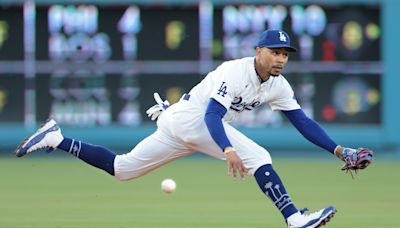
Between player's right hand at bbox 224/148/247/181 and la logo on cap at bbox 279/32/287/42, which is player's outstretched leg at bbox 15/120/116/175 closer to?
player's right hand at bbox 224/148/247/181

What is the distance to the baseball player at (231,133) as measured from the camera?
7352 mm

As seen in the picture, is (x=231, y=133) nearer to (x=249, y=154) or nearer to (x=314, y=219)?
(x=249, y=154)

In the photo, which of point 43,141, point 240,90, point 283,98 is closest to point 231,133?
point 240,90

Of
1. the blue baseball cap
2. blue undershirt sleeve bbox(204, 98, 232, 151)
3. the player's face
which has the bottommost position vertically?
blue undershirt sleeve bbox(204, 98, 232, 151)

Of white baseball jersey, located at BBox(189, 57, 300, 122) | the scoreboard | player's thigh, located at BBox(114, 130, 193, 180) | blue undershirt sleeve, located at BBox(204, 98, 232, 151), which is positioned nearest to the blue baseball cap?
white baseball jersey, located at BBox(189, 57, 300, 122)

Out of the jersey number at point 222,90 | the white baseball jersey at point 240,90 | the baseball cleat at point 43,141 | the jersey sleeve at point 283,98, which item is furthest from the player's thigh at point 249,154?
the baseball cleat at point 43,141

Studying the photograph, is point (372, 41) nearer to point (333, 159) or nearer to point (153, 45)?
point (333, 159)

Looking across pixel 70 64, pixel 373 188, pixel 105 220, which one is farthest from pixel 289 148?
pixel 105 220

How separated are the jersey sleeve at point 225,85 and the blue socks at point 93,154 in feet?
3.79

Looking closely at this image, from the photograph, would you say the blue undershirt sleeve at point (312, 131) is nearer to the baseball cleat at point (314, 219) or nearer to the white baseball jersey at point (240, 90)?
the white baseball jersey at point (240, 90)

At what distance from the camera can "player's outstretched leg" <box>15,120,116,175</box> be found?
8.28m

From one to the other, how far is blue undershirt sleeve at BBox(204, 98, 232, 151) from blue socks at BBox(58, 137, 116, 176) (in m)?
1.21

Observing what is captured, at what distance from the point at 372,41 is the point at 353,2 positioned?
734mm

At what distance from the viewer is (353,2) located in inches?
637
